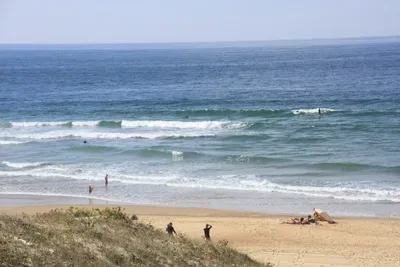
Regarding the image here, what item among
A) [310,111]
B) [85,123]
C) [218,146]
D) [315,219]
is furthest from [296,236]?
[85,123]

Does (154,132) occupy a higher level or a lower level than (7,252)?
lower

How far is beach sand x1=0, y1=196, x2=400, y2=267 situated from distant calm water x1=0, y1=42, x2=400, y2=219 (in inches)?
78.2

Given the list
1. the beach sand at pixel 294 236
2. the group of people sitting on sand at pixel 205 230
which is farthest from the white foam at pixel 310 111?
the group of people sitting on sand at pixel 205 230

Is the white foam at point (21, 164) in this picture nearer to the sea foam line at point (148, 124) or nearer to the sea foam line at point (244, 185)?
the sea foam line at point (244, 185)

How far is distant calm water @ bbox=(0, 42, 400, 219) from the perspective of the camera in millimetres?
32094

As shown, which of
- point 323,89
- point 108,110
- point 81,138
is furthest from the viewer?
point 323,89

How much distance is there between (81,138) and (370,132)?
74.3 feet

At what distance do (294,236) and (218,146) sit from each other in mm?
20157

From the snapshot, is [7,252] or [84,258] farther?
[84,258]

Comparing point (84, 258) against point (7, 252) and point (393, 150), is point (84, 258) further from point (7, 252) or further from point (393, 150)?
point (393, 150)

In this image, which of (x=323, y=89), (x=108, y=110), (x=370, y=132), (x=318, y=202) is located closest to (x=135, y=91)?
(x=108, y=110)

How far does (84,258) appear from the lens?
41.7 feet

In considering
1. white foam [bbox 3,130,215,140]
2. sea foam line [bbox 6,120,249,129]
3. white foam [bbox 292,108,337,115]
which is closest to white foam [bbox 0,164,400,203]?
white foam [bbox 3,130,215,140]

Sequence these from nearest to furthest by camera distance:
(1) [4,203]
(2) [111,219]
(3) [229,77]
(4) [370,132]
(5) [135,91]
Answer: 1. (2) [111,219]
2. (1) [4,203]
3. (4) [370,132]
4. (5) [135,91]
5. (3) [229,77]
